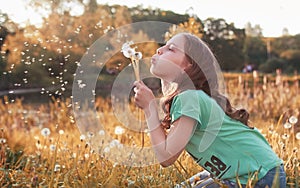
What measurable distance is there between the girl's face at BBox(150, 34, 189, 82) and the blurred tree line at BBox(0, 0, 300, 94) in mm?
401

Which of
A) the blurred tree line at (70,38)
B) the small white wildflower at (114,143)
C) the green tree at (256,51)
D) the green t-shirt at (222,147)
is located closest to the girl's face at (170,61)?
the green t-shirt at (222,147)

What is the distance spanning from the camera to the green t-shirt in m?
1.71

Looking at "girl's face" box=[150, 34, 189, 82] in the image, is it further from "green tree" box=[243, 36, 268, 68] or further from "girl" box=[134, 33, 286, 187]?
"green tree" box=[243, 36, 268, 68]

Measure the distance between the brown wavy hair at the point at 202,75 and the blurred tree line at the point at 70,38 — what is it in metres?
0.40

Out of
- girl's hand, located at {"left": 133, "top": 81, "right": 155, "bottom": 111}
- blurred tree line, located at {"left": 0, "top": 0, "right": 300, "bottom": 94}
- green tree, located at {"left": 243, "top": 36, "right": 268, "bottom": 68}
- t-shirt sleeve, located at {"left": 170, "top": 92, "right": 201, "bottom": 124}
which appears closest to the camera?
t-shirt sleeve, located at {"left": 170, "top": 92, "right": 201, "bottom": 124}

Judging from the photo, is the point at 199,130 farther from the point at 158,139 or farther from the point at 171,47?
the point at 171,47

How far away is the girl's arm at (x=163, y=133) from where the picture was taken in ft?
5.41

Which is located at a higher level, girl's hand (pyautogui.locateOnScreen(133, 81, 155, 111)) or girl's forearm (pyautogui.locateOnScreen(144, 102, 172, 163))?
girl's hand (pyautogui.locateOnScreen(133, 81, 155, 111))

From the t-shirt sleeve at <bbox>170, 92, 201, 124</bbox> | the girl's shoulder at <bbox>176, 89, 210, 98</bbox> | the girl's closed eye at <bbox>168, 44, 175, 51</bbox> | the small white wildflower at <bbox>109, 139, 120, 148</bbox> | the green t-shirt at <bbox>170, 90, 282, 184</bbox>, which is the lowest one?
the small white wildflower at <bbox>109, 139, 120, 148</bbox>

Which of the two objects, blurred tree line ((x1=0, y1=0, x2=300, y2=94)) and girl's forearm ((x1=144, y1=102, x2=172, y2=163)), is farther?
blurred tree line ((x1=0, y1=0, x2=300, y2=94))

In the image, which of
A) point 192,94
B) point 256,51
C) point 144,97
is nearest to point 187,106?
point 192,94

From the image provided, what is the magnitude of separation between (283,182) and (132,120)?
2644 millimetres

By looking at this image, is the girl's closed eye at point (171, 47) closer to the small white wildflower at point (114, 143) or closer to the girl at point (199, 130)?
the girl at point (199, 130)

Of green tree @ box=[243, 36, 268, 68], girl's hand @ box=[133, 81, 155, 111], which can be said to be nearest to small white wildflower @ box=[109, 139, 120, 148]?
girl's hand @ box=[133, 81, 155, 111]
